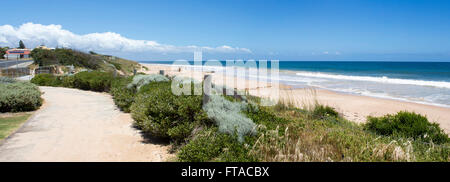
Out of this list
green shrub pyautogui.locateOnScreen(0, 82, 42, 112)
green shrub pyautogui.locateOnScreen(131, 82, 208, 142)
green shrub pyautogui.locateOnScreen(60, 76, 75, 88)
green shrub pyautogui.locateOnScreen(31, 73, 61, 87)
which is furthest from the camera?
green shrub pyautogui.locateOnScreen(31, 73, 61, 87)

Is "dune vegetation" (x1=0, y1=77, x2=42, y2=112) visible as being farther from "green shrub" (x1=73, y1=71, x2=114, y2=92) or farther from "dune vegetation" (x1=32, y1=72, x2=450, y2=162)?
"dune vegetation" (x1=32, y1=72, x2=450, y2=162)

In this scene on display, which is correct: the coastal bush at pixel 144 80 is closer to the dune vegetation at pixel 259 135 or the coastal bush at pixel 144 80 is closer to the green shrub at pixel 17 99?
the dune vegetation at pixel 259 135

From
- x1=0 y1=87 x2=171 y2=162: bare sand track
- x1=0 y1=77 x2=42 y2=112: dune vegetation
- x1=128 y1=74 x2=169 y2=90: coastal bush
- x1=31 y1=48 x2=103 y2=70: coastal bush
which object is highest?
x1=31 y1=48 x2=103 y2=70: coastal bush

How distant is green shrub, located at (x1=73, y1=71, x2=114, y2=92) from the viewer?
45.7ft

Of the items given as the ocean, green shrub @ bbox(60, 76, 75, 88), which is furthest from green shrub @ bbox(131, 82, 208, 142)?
the ocean

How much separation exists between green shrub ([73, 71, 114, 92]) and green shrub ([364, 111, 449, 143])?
1217cm

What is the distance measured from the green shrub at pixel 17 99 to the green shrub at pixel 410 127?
34.8 feet

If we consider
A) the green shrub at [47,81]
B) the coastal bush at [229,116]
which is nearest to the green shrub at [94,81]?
the green shrub at [47,81]

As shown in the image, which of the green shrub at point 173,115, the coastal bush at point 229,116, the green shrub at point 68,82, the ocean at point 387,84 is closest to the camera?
the coastal bush at point 229,116

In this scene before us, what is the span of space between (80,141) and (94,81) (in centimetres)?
966

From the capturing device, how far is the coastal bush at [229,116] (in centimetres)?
446

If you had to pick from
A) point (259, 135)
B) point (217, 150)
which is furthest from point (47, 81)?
point (259, 135)

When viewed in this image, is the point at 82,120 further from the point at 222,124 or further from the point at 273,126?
the point at 273,126

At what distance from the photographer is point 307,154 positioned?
155 inches
